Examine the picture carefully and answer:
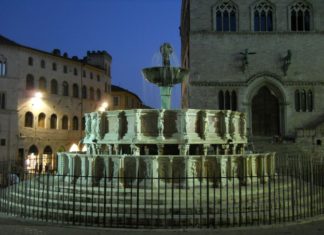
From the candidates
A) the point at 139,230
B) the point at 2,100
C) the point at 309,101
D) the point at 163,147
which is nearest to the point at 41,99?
the point at 2,100

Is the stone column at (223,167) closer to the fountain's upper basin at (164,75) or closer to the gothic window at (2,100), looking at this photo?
the fountain's upper basin at (164,75)

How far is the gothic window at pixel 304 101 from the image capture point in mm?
32062

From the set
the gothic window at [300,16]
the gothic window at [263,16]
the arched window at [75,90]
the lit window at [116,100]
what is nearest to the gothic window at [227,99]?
the gothic window at [263,16]

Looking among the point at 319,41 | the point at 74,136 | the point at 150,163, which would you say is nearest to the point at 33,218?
the point at 150,163

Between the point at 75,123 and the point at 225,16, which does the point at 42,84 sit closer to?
the point at 75,123

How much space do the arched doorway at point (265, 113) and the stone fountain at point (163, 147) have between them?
63.8 ft

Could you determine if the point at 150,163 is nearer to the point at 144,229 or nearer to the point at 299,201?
the point at 144,229

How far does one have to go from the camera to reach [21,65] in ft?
121

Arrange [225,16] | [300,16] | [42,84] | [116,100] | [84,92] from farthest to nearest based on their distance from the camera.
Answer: [116,100] < [84,92] < [42,84] < [300,16] < [225,16]

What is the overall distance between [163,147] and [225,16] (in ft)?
75.8

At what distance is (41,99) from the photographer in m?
38.7

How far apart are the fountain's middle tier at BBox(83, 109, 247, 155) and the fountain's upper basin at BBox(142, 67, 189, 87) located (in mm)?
2891

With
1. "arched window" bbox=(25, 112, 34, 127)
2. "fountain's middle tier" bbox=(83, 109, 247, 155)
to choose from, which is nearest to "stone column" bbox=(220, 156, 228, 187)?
"fountain's middle tier" bbox=(83, 109, 247, 155)

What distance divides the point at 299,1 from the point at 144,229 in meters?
29.8
